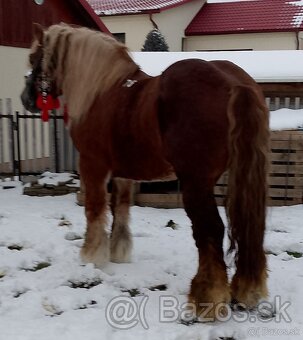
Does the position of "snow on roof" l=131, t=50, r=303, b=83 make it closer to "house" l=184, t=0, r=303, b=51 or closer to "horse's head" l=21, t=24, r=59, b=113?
"horse's head" l=21, t=24, r=59, b=113

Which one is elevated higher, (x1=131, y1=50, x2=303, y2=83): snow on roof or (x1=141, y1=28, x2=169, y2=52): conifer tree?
(x1=141, y1=28, x2=169, y2=52): conifer tree

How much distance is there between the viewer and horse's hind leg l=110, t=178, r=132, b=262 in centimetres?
416

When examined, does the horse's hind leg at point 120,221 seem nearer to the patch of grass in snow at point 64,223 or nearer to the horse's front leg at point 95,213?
the horse's front leg at point 95,213

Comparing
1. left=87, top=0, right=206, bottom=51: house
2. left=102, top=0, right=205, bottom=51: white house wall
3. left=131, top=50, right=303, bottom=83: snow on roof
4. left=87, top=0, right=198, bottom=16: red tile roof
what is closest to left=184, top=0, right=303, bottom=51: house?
left=102, top=0, right=205, bottom=51: white house wall

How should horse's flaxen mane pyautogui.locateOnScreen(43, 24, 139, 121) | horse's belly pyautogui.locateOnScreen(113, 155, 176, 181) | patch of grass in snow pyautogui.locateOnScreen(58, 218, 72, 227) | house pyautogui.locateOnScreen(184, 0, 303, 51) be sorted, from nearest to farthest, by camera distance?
horse's belly pyautogui.locateOnScreen(113, 155, 176, 181) < horse's flaxen mane pyautogui.locateOnScreen(43, 24, 139, 121) < patch of grass in snow pyautogui.locateOnScreen(58, 218, 72, 227) < house pyautogui.locateOnScreen(184, 0, 303, 51)

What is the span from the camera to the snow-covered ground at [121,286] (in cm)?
291

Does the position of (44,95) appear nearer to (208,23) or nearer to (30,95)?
(30,95)

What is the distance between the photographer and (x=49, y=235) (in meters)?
4.89

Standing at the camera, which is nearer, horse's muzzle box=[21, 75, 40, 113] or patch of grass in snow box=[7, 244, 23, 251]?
horse's muzzle box=[21, 75, 40, 113]

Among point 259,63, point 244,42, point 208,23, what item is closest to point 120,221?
point 259,63

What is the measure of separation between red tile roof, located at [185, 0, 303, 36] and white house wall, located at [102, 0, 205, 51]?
1.95ft

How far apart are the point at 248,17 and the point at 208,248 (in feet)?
63.6

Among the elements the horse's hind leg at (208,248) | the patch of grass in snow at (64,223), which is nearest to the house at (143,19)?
the patch of grass in snow at (64,223)

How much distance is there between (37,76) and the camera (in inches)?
164
